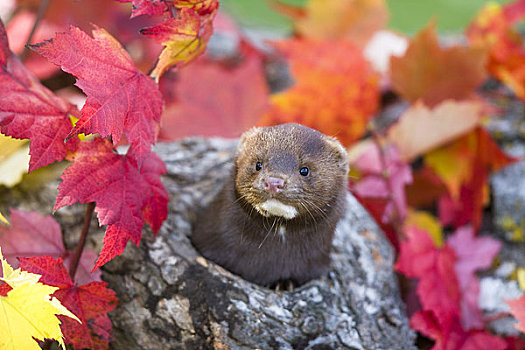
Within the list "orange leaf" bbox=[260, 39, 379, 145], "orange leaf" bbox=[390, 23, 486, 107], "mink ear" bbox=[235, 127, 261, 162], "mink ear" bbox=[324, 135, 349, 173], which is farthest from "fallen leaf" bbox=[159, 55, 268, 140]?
"mink ear" bbox=[324, 135, 349, 173]

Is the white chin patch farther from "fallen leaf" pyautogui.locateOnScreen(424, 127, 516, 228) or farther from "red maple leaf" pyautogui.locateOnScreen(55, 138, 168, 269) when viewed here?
"fallen leaf" pyautogui.locateOnScreen(424, 127, 516, 228)

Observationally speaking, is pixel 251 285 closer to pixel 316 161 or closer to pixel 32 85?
pixel 316 161

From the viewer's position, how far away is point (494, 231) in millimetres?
2521

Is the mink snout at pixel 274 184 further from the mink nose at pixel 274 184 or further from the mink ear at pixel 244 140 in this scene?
the mink ear at pixel 244 140

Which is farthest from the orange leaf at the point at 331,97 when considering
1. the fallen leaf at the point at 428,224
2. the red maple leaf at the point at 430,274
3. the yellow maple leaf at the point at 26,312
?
the yellow maple leaf at the point at 26,312

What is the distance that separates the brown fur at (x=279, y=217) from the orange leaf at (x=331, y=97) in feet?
2.64

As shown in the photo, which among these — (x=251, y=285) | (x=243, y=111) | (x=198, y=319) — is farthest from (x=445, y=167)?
(x=198, y=319)

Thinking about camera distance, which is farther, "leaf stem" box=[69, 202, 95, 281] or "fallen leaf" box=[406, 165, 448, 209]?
"fallen leaf" box=[406, 165, 448, 209]

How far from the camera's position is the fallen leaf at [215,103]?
2.59m

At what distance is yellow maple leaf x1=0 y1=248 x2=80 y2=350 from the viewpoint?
1.24 metres

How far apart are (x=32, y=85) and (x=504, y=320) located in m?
1.80

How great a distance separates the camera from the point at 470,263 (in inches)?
89.7

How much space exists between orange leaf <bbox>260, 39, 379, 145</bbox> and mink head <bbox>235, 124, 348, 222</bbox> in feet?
2.69

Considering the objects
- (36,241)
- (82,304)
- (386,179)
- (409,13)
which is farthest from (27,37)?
(409,13)
